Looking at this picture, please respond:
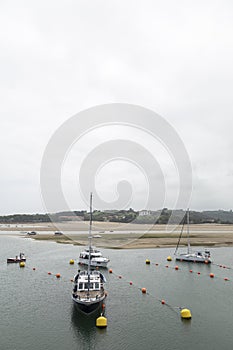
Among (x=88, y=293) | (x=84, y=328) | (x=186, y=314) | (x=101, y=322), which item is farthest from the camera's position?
(x=88, y=293)

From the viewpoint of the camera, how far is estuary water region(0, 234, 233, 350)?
35.4 metres

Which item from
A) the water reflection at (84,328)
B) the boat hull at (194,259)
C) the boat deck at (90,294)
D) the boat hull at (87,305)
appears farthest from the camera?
the boat hull at (194,259)

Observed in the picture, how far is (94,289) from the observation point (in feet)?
156

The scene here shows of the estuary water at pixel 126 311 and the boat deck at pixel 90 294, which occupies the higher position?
the boat deck at pixel 90 294

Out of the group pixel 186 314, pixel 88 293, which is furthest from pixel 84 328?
pixel 186 314

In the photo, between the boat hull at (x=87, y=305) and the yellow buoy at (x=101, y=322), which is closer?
the yellow buoy at (x=101, y=322)

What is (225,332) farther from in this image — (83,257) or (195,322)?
(83,257)

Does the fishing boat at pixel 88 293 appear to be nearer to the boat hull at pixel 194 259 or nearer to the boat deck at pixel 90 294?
the boat deck at pixel 90 294

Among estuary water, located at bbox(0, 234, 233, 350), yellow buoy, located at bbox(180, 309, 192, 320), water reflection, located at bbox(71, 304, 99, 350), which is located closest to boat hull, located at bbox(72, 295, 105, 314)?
water reflection, located at bbox(71, 304, 99, 350)

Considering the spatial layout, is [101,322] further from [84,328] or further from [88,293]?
[88,293]

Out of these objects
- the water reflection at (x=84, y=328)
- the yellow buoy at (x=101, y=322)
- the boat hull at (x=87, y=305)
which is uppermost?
the boat hull at (x=87, y=305)

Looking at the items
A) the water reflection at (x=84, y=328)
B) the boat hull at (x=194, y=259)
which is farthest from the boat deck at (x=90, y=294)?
the boat hull at (x=194, y=259)

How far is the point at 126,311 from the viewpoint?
146 ft

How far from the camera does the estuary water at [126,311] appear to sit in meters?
35.4
